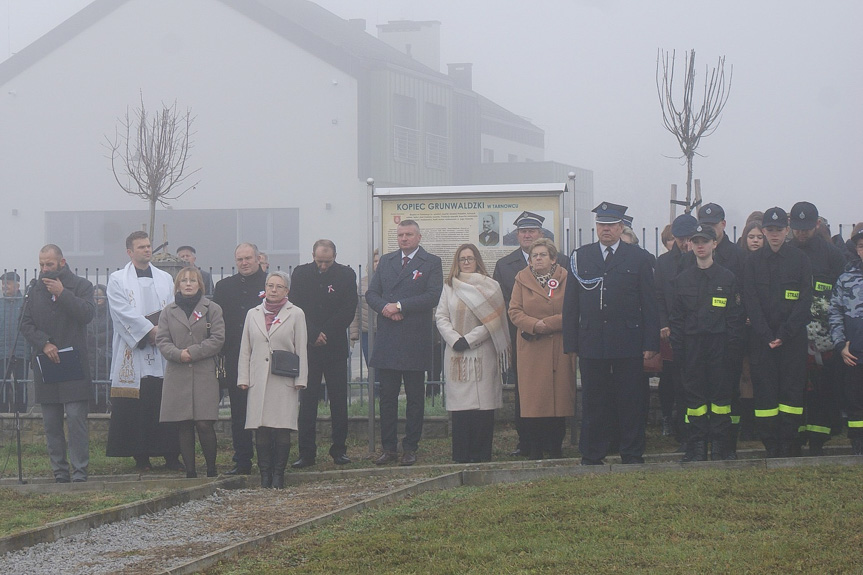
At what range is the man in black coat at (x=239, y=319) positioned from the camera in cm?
1034

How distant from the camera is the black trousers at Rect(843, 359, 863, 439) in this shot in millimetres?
9031

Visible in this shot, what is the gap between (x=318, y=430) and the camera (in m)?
12.0

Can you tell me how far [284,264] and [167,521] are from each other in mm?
24706

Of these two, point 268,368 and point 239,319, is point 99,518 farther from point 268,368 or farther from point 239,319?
point 239,319

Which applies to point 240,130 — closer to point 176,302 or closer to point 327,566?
point 176,302

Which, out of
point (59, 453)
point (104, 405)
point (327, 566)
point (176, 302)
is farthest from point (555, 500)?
point (104, 405)

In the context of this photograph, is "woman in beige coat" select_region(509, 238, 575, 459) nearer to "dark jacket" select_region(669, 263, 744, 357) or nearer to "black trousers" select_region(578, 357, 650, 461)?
"black trousers" select_region(578, 357, 650, 461)

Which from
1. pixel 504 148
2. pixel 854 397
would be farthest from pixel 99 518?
pixel 504 148

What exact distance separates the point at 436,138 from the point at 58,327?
27141 mm

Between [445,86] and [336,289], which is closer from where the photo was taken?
[336,289]

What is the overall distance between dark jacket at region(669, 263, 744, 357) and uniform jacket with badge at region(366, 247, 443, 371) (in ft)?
7.96

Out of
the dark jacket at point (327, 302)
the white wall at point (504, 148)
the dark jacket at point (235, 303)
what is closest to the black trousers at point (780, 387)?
the dark jacket at point (327, 302)

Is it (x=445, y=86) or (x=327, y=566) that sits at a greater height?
(x=445, y=86)

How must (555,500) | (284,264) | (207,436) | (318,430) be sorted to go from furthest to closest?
(284,264), (318,430), (207,436), (555,500)
